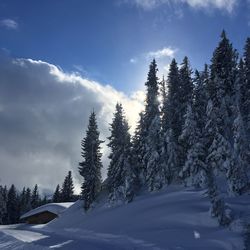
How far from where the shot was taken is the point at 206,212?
87.2ft

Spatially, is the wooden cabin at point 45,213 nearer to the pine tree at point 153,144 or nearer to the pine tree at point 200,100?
the pine tree at point 153,144

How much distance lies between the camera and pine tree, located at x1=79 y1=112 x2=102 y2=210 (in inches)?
2328

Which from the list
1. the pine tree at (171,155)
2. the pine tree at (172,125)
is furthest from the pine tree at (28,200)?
the pine tree at (171,155)

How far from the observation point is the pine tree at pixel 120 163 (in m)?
50.4

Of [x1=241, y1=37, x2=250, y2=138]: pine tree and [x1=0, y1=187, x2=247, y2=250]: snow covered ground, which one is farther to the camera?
[x1=241, y1=37, x2=250, y2=138]: pine tree

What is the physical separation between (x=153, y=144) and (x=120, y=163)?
5.68m

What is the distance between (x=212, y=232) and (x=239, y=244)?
3.44 m

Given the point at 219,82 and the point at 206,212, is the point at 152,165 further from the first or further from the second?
the point at 206,212

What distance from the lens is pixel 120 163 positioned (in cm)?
5359

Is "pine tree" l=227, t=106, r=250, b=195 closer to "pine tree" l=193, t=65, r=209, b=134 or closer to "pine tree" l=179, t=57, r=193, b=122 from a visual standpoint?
"pine tree" l=193, t=65, r=209, b=134

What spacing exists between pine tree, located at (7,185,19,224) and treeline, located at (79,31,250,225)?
40344mm

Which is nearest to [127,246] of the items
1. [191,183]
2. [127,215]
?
[127,215]

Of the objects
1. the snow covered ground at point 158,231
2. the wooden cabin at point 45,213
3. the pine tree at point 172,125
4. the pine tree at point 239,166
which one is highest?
the pine tree at point 172,125

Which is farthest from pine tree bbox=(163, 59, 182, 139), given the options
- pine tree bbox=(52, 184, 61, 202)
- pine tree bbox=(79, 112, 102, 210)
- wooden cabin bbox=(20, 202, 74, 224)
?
pine tree bbox=(52, 184, 61, 202)
